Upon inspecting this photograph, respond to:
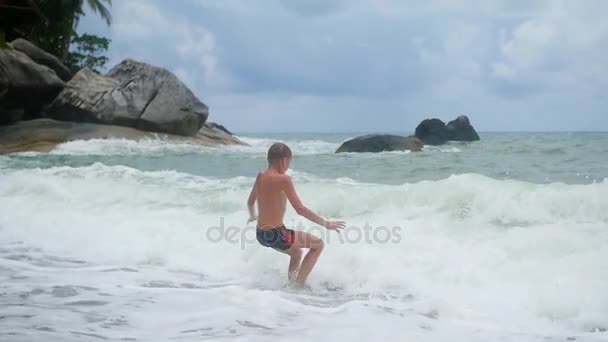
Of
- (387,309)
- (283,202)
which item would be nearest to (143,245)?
(283,202)

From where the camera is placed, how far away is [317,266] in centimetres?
604

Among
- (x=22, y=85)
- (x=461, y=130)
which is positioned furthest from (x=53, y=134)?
(x=461, y=130)

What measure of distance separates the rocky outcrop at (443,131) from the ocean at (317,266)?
82.7ft

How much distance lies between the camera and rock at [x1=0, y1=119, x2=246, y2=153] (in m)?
21.8

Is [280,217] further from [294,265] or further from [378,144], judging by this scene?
[378,144]

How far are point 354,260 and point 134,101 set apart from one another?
1993 centimetres

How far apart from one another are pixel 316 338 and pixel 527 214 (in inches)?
185

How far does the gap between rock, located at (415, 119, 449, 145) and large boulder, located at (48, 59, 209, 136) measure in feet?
45.0

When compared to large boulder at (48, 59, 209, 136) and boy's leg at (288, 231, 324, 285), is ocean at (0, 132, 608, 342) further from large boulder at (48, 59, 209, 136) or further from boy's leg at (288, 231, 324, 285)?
large boulder at (48, 59, 209, 136)

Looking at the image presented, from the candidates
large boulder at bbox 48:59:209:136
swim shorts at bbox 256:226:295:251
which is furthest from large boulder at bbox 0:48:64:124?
swim shorts at bbox 256:226:295:251

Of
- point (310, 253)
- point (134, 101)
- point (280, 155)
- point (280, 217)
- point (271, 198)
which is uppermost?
point (134, 101)

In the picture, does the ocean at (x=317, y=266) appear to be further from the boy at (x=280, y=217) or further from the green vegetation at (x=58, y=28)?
the green vegetation at (x=58, y=28)

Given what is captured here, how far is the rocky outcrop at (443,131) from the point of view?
1404 inches

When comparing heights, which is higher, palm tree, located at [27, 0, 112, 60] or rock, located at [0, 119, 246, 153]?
palm tree, located at [27, 0, 112, 60]
